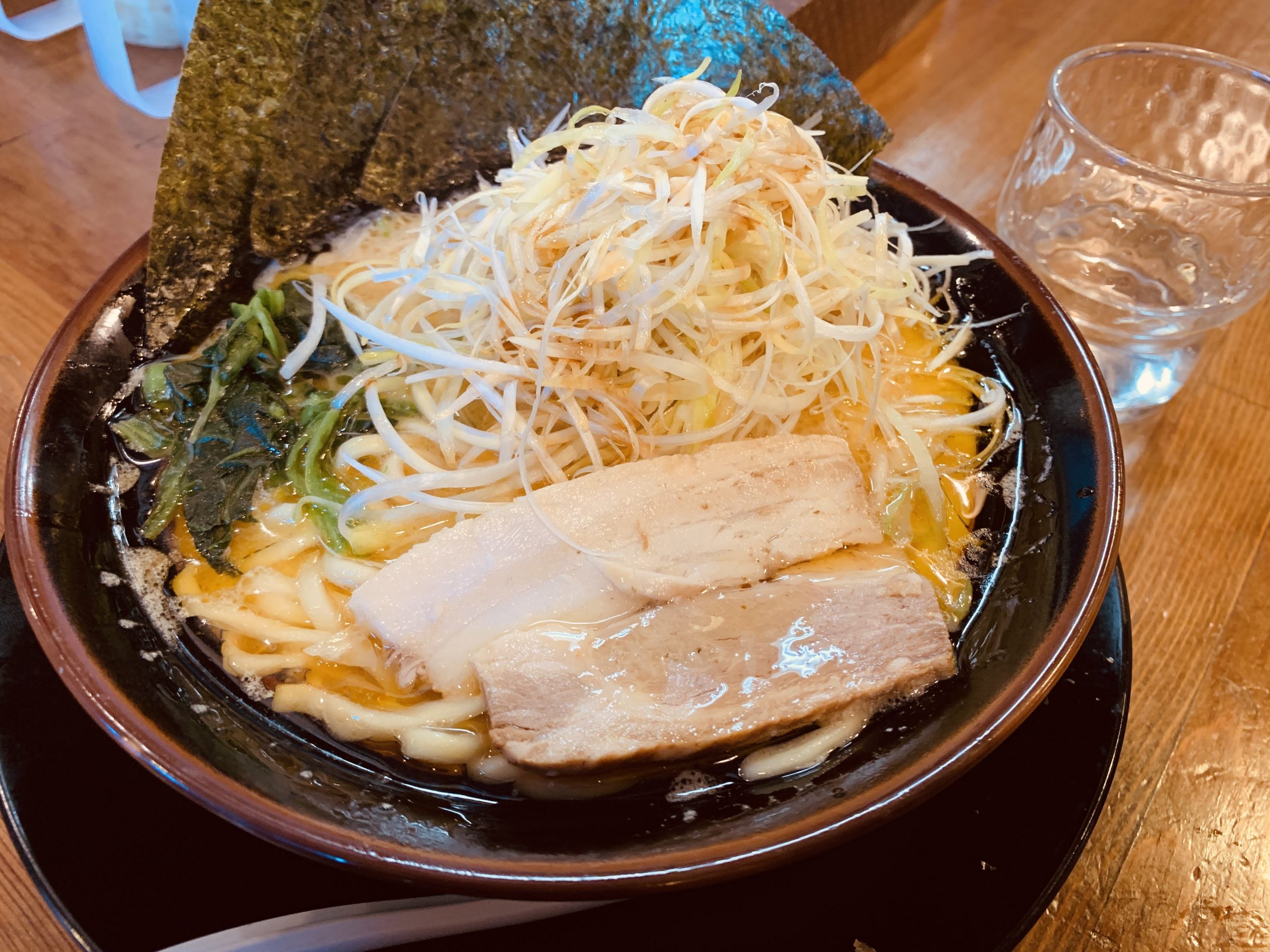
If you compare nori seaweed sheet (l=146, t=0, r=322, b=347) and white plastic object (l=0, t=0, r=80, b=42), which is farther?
white plastic object (l=0, t=0, r=80, b=42)

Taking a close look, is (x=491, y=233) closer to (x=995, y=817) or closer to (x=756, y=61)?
(x=756, y=61)

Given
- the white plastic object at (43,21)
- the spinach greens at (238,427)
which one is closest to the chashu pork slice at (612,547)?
the spinach greens at (238,427)

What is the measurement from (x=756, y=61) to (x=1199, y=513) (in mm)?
1166

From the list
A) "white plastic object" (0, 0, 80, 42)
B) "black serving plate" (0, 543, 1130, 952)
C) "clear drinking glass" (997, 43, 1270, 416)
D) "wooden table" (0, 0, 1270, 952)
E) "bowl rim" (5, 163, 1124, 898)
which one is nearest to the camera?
"bowl rim" (5, 163, 1124, 898)

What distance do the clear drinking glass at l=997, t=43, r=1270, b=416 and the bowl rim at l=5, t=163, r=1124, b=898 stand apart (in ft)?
2.57

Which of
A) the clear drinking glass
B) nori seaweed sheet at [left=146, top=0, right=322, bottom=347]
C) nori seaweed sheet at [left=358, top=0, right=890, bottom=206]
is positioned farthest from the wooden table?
nori seaweed sheet at [left=358, top=0, right=890, bottom=206]

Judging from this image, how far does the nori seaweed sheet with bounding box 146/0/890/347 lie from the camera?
1.26 m

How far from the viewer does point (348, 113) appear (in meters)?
1.41

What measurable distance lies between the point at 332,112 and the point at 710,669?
112 cm

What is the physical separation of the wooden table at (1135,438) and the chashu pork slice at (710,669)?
311 millimetres

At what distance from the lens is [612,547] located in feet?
3.38

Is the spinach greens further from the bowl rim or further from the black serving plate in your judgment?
the black serving plate

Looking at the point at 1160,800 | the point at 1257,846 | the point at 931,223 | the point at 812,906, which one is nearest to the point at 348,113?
the point at 931,223

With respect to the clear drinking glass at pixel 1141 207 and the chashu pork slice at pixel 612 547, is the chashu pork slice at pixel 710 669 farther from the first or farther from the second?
the clear drinking glass at pixel 1141 207
